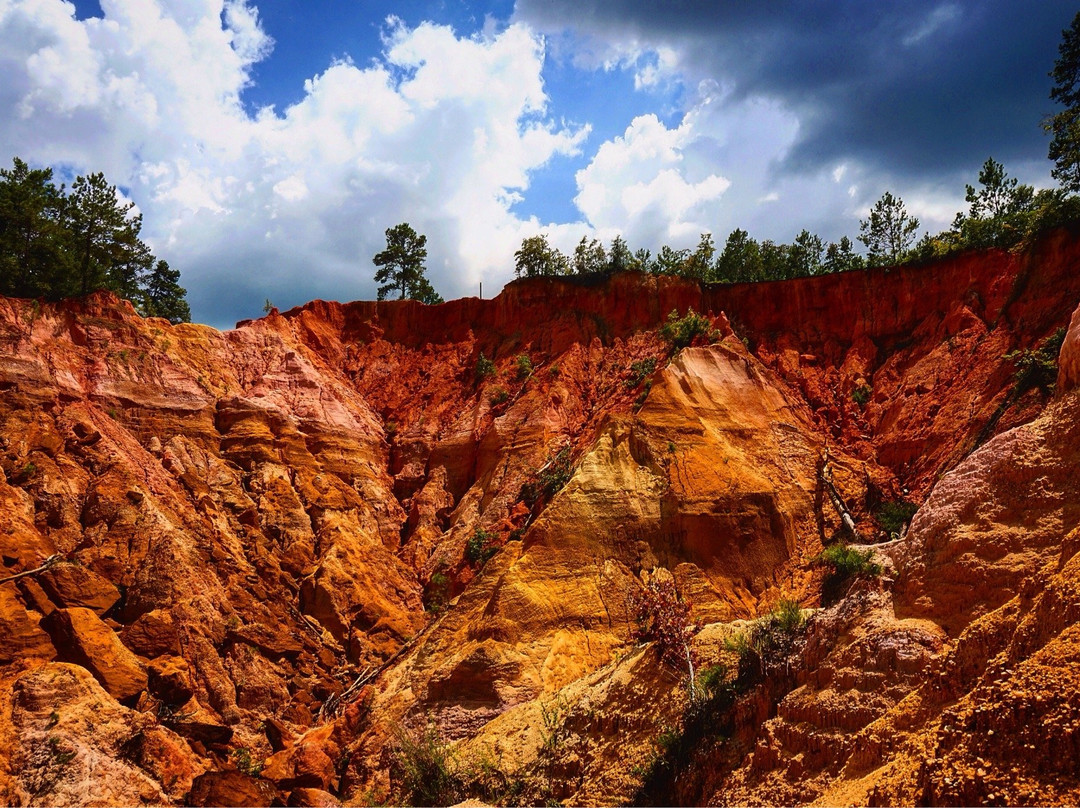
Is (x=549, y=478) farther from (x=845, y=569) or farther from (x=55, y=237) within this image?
(x=55, y=237)

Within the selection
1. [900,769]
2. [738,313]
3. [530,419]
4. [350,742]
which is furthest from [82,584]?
[738,313]

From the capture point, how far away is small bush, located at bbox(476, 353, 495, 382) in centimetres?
3697

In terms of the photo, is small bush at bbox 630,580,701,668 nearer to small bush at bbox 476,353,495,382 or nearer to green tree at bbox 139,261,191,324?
small bush at bbox 476,353,495,382

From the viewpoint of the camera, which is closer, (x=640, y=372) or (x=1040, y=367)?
(x=1040, y=367)

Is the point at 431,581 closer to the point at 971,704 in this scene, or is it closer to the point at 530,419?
the point at 530,419

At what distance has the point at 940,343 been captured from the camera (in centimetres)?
2814

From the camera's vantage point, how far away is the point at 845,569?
13492 millimetres

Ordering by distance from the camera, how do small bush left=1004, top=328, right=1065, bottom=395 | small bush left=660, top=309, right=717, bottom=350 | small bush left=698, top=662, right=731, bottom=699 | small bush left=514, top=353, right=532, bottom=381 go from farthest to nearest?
small bush left=514, top=353, right=532, bottom=381, small bush left=660, top=309, right=717, bottom=350, small bush left=1004, top=328, right=1065, bottom=395, small bush left=698, top=662, right=731, bottom=699

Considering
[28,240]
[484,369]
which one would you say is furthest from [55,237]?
Answer: [484,369]

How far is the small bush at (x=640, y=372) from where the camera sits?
31.2 meters

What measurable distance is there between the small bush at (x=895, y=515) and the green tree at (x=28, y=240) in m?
35.8

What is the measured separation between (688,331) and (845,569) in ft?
64.9

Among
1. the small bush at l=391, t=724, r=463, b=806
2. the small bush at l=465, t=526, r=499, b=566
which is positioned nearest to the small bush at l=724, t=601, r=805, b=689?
the small bush at l=391, t=724, r=463, b=806

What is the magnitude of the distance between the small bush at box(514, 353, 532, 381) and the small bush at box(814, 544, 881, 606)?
22.9 meters
